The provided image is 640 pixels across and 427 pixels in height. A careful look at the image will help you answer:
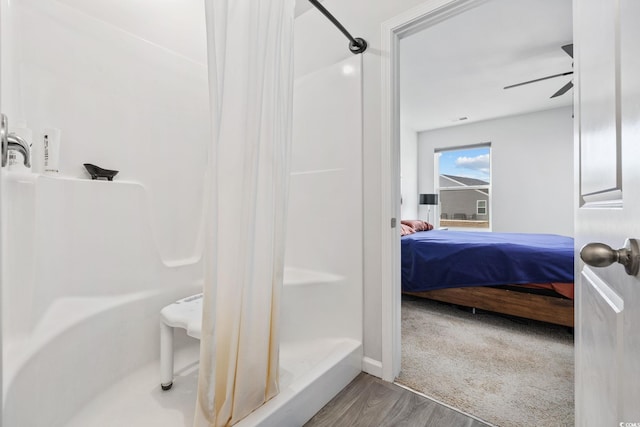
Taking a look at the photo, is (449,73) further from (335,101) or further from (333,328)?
(333,328)

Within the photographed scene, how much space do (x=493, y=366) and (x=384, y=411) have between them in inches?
35.7

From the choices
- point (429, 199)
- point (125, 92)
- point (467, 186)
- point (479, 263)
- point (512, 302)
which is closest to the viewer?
point (125, 92)

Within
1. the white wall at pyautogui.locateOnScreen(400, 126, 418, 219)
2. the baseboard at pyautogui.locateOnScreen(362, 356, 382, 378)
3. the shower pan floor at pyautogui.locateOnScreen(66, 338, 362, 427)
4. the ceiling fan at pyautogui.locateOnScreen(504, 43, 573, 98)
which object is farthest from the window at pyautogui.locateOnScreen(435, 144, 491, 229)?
the shower pan floor at pyautogui.locateOnScreen(66, 338, 362, 427)

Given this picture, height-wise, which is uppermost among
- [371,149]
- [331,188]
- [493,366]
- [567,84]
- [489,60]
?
[489,60]

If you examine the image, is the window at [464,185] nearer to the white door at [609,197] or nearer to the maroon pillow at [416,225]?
the maroon pillow at [416,225]

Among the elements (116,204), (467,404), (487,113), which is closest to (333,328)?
(467,404)

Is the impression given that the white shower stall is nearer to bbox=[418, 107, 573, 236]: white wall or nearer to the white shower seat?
the white shower seat

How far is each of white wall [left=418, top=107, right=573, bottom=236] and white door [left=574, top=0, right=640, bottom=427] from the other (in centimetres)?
471

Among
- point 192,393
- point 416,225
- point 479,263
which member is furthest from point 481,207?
point 192,393

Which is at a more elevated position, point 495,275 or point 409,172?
point 409,172

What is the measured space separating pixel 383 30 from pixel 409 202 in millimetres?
4293

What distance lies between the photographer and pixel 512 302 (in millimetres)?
2439

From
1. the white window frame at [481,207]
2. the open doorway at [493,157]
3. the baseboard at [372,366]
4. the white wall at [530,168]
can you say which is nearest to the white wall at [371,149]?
the baseboard at [372,366]

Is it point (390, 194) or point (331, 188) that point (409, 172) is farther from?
point (390, 194)
